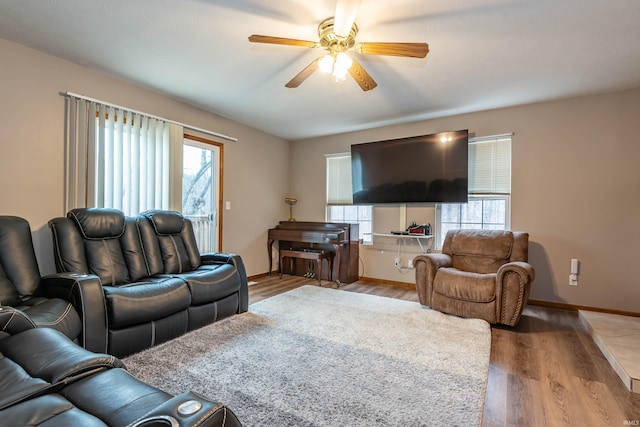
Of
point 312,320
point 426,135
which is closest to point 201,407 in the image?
point 312,320

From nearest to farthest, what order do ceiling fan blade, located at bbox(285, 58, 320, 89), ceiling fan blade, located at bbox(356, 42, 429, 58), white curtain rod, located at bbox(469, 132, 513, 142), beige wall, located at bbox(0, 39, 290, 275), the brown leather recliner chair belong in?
1. ceiling fan blade, located at bbox(356, 42, 429, 58)
2. ceiling fan blade, located at bbox(285, 58, 320, 89)
3. beige wall, located at bbox(0, 39, 290, 275)
4. the brown leather recliner chair
5. white curtain rod, located at bbox(469, 132, 513, 142)

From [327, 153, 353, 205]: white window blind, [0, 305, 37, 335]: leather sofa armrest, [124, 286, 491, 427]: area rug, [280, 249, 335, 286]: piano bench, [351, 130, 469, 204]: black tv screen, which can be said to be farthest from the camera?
[327, 153, 353, 205]: white window blind

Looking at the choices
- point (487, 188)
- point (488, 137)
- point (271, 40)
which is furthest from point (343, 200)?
point (271, 40)

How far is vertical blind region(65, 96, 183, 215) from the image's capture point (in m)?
2.80

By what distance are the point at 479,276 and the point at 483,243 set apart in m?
0.61

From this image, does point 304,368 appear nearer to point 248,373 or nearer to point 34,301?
point 248,373

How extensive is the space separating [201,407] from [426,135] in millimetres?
4114

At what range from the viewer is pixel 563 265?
3471 millimetres

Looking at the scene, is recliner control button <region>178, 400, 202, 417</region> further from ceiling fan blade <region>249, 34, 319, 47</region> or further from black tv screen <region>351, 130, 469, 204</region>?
black tv screen <region>351, 130, 469, 204</region>

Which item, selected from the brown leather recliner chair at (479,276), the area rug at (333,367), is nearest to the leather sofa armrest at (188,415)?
the area rug at (333,367)

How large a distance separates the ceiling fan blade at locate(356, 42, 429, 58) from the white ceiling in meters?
0.23

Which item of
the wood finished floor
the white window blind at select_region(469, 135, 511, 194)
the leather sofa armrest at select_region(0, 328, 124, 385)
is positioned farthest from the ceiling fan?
the white window blind at select_region(469, 135, 511, 194)

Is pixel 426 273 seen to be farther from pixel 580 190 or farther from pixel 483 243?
pixel 580 190

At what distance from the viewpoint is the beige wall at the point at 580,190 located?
321 centimetres
